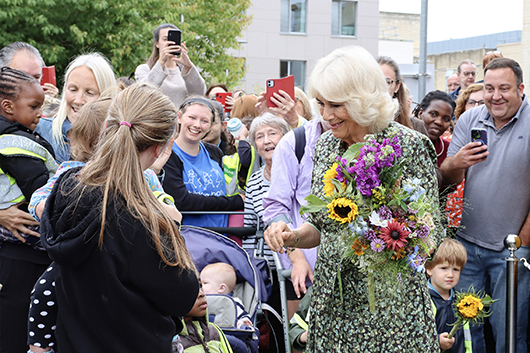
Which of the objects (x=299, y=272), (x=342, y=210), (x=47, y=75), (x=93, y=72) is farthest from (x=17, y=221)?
(x=47, y=75)

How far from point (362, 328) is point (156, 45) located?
4149mm

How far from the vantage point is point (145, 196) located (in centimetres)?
228

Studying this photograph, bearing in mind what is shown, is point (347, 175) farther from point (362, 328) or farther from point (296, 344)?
point (296, 344)

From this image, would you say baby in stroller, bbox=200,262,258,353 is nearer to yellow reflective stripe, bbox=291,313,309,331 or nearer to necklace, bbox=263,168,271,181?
yellow reflective stripe, bbox=291,313,309,331

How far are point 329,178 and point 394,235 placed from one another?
16.4 inches

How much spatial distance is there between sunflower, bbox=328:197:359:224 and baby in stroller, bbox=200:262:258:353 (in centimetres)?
155

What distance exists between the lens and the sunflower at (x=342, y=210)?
2.62m

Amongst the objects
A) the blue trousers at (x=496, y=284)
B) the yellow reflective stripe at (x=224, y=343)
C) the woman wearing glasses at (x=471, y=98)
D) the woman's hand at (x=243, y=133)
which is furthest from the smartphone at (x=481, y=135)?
the woman's hand at (x=243, y=133)

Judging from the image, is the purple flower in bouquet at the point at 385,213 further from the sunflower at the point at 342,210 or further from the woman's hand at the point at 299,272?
the woman's hand at the point at 299,272

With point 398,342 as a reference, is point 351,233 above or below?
above

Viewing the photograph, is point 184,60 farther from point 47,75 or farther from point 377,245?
point 377,245

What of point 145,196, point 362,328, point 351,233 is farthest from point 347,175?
point 145,196

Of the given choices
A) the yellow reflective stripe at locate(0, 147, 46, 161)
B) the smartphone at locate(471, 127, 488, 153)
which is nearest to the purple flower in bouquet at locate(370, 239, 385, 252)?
the yellow reflective stripe at locate(0, 147, 46, 161)

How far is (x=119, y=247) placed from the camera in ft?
7.23
